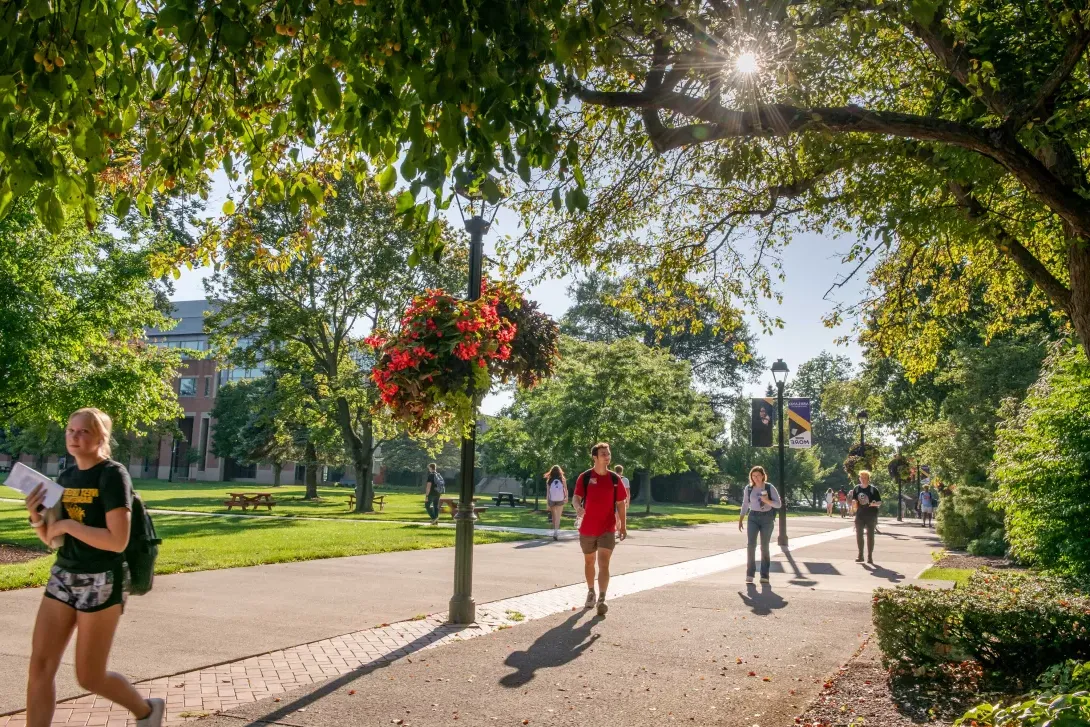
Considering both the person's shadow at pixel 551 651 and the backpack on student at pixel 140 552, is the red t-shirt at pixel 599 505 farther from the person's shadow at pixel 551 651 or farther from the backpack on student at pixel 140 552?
the backpack on student at pixel 140 552

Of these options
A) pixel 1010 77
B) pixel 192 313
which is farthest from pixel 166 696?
pixel 192 313

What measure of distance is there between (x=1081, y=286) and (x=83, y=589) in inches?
299

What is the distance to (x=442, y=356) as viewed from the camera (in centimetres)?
867

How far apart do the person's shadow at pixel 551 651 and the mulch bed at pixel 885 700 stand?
2080mm

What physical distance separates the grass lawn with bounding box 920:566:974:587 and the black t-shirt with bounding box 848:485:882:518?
1505 mm

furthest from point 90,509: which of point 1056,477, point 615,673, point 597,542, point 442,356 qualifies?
point 1056,477

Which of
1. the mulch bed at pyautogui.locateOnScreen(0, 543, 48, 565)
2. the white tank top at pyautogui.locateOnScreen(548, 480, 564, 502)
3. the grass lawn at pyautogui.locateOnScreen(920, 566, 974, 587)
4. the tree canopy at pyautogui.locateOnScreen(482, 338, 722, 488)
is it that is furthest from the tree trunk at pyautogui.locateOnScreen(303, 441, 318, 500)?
the grass lawn at pyautogui.locateOnScreen(920, 566, 974, 587)

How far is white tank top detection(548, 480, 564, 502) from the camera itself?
866 inches

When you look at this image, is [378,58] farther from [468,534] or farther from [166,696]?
[468,534]

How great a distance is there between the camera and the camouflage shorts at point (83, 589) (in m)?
4.31

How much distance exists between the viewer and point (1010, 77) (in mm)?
7227

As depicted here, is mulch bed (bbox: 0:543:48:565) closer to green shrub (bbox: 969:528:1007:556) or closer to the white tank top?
the white tank top

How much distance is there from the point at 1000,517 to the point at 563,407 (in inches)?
718

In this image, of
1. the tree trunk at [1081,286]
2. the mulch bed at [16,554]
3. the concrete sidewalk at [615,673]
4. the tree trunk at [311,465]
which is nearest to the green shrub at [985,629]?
the concrete sidewalk at [615,673]
